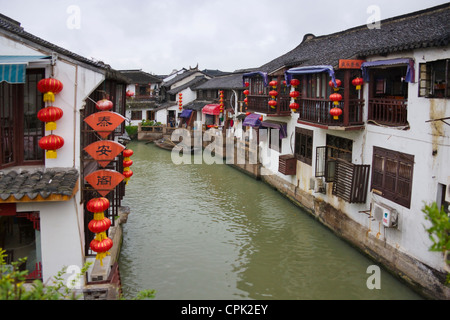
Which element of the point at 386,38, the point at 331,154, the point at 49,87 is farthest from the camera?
the point at 331,154

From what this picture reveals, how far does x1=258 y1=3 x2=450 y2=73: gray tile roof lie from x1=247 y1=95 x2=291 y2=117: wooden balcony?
60.3 inches

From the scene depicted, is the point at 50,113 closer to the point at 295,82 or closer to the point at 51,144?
the point at 51,144

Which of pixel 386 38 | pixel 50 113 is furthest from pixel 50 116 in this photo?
pixel 386 38

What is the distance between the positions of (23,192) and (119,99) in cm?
873

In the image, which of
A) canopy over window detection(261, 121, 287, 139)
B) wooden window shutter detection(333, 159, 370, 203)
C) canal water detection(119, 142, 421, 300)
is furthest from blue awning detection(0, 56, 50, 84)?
canopy over window detection(261, 121, 287, 139)

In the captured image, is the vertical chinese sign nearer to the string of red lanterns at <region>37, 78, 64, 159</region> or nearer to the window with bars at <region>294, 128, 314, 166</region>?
the string of red lanterns at <region>37, 78, 64, 159</region>

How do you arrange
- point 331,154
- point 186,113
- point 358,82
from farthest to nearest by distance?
point 186,113 → point 331,154 → point 358,82

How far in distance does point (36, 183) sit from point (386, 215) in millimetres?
8721

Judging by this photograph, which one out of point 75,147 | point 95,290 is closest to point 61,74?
point 75,147

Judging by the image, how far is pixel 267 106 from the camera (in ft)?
71.2

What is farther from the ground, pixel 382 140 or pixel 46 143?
pixel 382 140

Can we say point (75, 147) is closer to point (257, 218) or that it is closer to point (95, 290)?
point (95, 290)

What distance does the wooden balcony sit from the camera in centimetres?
2019

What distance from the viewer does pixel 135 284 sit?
1115 centimetres
